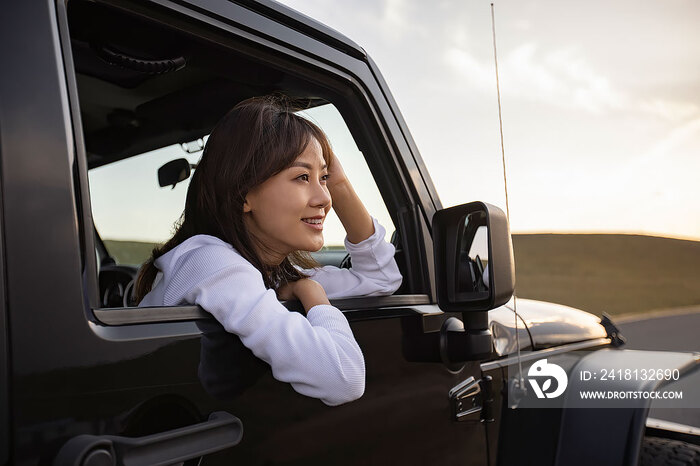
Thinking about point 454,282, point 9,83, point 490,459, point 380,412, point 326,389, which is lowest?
point 490,459

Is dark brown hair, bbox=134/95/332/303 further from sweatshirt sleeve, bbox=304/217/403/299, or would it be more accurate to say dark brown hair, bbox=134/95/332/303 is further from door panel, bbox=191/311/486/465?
door panel, bbox=191/311/486/465

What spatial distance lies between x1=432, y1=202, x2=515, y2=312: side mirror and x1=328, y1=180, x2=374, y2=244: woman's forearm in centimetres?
33

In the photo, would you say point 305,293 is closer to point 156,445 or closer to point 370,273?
point 370,273

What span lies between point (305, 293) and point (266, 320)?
0.26m

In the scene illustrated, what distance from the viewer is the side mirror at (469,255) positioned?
4.72ft

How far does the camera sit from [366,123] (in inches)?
70.2

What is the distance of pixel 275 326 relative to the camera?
1.20 m

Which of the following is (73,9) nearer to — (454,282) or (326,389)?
(326,389)

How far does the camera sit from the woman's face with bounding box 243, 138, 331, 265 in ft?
5.24

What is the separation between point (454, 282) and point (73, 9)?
99 cm

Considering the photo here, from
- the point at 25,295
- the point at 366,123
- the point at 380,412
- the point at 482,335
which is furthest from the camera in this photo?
the point at 366,123

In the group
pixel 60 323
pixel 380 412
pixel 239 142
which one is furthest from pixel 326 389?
pixel 239 142

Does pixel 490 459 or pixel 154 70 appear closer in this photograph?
pixel 154 70

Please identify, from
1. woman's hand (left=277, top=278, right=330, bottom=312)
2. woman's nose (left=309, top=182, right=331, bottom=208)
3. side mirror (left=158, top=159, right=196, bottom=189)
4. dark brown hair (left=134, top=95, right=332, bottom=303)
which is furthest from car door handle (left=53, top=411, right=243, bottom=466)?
side mirror (left=158, top=159, right=196, bottom=189)
